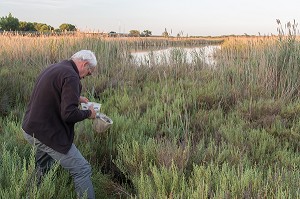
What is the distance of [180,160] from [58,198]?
4.51 ft

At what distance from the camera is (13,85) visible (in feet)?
27.1

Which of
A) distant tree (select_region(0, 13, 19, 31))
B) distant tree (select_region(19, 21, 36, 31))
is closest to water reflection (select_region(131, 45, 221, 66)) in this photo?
distant tree (select_region(0, 13, 19, 31))

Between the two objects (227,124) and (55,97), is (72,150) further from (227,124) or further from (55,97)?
(227,124)

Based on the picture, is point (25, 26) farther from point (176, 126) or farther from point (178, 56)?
point (176, 126)

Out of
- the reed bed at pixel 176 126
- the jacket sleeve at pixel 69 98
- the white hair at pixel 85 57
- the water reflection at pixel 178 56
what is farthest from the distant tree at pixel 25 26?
the jacket sleeve at pixel 69 98

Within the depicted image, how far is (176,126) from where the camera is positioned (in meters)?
5.98

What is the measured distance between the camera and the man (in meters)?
3.27

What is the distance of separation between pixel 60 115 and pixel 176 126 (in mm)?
2917

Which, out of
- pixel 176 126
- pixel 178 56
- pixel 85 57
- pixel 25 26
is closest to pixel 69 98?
pixel 85 57

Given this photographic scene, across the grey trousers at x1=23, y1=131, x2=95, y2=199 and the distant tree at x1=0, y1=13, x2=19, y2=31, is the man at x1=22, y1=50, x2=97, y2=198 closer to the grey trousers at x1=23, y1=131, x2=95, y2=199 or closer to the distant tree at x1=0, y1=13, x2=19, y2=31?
the grey trousers at x1=23, y1=131, x2=95, y2=199

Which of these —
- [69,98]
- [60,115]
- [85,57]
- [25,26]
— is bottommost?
[60,115]

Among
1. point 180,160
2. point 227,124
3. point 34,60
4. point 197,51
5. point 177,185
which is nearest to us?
point 177,185

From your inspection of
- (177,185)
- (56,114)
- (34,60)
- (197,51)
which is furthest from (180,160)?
(34,60)

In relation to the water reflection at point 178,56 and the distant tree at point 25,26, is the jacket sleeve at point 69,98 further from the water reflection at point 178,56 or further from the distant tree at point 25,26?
the distant tree at point 25,26
